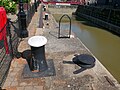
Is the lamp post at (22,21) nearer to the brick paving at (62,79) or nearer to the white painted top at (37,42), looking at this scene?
the brick paving at (62,79)

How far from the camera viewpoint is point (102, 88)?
14.3 feet

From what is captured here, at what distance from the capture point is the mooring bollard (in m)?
4.75

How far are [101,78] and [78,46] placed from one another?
10.1ft

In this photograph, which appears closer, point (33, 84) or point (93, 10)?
point (33, 84)

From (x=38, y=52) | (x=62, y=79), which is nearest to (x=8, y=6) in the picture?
(x=38, y=52)

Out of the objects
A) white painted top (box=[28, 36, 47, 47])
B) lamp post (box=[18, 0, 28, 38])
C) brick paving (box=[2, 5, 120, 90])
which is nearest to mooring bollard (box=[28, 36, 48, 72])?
white painted top (box=[28, 36, 47, 47])

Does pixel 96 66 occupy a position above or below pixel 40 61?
below

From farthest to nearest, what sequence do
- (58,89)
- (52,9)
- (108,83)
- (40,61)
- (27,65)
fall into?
(52,9), (27,65), (40,61), (108,83), (58,89)

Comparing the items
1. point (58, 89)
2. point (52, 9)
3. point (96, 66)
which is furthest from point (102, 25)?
point (52, 9)

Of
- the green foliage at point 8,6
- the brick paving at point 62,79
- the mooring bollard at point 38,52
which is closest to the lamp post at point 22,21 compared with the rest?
the brick paving at point 62,79

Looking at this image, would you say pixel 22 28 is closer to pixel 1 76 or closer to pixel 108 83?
pixel 1 76

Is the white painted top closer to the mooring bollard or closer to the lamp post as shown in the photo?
the mooring bollard

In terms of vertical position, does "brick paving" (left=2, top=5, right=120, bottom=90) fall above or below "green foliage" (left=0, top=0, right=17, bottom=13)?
below

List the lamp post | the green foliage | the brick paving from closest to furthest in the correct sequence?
the brick paving → the lamp post → the green foliage
